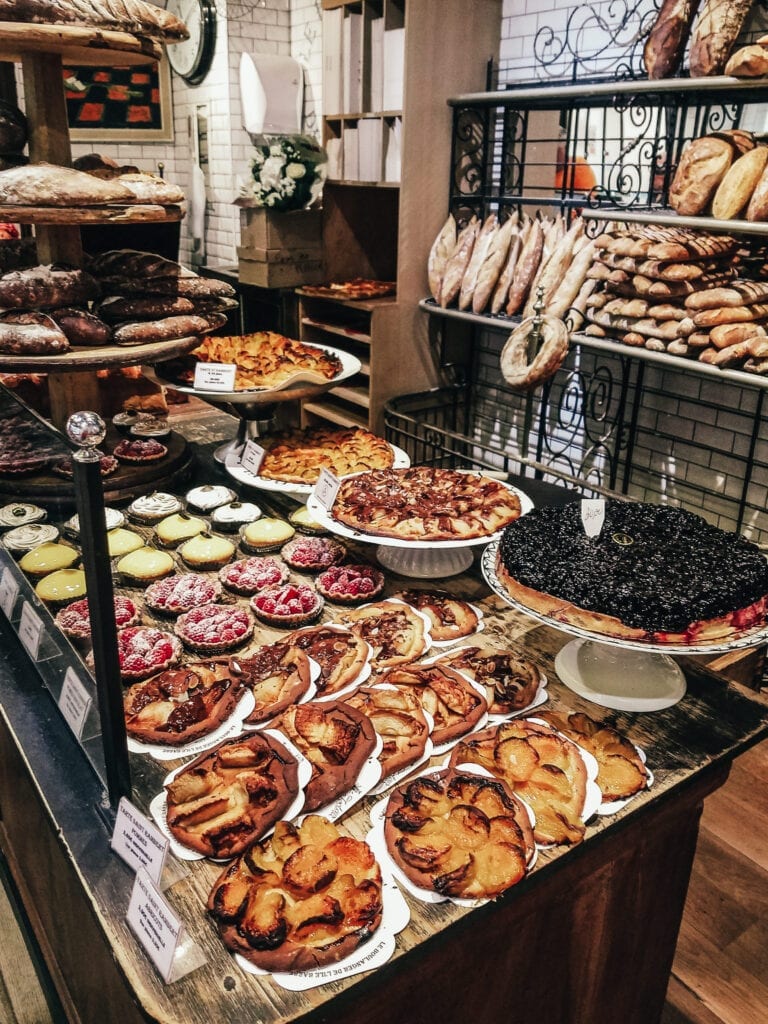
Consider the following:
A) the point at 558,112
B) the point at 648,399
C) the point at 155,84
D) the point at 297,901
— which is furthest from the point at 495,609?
the point at 155,84

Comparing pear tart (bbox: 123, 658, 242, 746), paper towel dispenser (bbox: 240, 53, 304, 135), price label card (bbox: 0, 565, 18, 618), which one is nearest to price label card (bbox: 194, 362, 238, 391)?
price label card (bbox: 0, 565, 18, 618)

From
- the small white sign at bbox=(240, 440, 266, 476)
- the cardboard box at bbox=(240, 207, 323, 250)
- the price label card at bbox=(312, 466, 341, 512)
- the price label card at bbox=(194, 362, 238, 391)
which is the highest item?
the cardboard box at bbox=(240, 207, 323, 250)

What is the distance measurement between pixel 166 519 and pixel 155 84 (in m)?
5.86

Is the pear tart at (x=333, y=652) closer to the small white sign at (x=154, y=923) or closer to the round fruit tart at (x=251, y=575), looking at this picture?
the round fruit tart at (x=251, y=575)

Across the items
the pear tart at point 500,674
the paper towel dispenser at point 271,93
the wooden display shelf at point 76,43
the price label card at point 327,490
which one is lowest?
the pear tart at point 500,674

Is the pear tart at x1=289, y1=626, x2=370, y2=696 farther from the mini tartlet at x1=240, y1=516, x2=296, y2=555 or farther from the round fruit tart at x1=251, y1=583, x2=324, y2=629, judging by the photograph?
the mini tartlet at x1=240, y1=516, x2=296, y2=555

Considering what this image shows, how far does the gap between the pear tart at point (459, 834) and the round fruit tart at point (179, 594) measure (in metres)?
0.73

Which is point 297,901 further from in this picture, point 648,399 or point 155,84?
point 155,84

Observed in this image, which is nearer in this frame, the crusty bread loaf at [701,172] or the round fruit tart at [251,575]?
the round fruit tart at [251,575]

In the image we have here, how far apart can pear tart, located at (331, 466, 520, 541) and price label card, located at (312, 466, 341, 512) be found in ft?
0.08

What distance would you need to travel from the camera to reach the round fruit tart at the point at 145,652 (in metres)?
1.54

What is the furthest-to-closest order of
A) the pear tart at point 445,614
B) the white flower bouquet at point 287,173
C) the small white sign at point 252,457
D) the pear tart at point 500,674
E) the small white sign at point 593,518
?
the white flower bouquet at point 287,173, the small white sign at point 252,457, the pear tart at point 445,614, the small white sign at point 593,518, the pear tart at point 500,674

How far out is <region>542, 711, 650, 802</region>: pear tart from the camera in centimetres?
130

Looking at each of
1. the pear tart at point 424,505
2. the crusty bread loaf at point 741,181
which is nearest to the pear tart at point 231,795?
the pear tart at point 424,505
